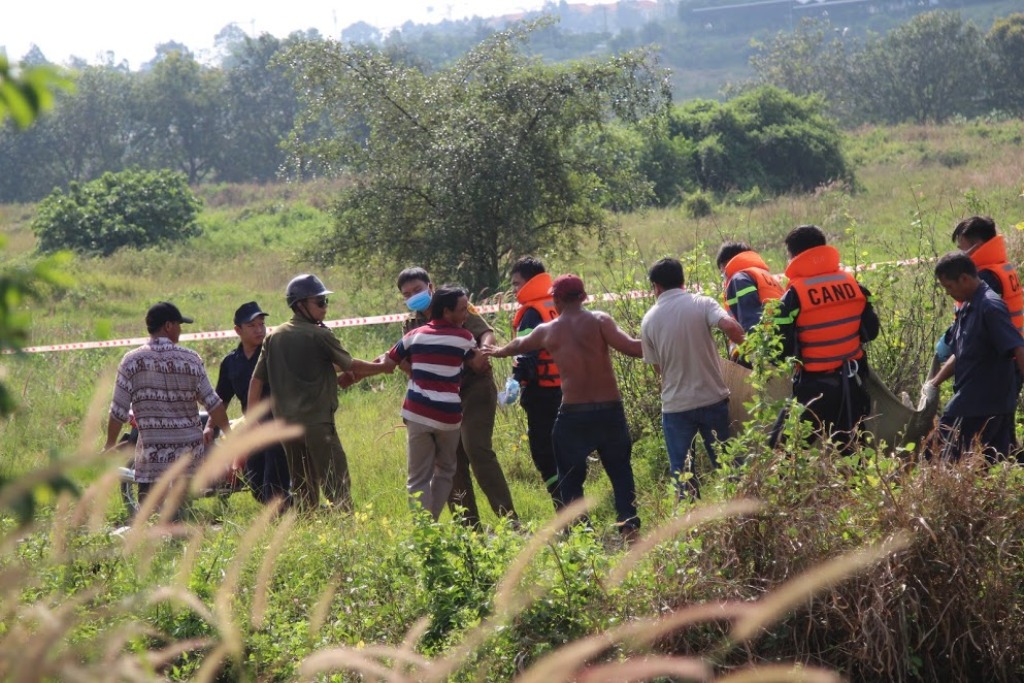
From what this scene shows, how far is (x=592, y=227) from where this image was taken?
18141 mm

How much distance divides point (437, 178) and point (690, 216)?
12.6 m

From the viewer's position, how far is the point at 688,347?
22.3 feet

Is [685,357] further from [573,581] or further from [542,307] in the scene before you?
[573,581]

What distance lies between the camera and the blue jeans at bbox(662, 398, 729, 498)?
6852 mm

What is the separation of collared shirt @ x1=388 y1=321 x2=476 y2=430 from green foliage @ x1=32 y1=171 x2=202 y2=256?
23.3 metres

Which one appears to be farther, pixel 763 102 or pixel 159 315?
pixel 763 102

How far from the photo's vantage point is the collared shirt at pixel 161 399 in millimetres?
7195

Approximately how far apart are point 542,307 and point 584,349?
70 centimetres

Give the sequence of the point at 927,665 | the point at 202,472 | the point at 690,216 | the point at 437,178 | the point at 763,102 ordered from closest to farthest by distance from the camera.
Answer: the point at 202,472
the point at 927,665
the point at 437,178
the point at 690,216
the point at 763,102

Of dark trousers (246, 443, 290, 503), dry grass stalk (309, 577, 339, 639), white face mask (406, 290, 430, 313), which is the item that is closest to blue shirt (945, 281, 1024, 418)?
white face mask (406, 290, 430, 313)

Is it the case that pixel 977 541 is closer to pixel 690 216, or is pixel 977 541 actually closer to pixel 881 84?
pixel 690 216

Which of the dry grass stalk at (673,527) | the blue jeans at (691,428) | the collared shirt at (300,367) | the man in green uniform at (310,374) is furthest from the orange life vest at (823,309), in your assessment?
the collared shirt at (300,367)

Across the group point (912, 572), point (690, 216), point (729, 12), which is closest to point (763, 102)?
point (690, 216)

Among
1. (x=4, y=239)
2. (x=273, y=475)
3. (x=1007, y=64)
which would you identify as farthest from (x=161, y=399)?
(x=1007, y=64)
